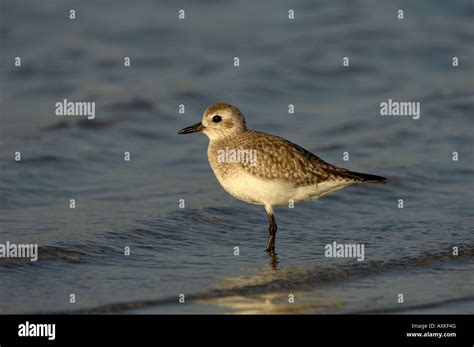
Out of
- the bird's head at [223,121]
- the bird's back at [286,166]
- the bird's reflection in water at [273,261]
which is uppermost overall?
the bird's head at [223,121]

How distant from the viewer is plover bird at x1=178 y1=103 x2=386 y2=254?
1148cm

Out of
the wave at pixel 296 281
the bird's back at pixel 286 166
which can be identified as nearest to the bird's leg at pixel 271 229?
the bird's back at pixel 286 166

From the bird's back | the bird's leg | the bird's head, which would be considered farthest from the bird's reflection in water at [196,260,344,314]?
the bird's head

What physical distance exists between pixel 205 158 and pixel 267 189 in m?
4.39

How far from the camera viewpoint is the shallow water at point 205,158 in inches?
410

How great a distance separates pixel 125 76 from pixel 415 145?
6290 mm

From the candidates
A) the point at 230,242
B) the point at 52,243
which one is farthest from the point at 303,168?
the point at 52,243

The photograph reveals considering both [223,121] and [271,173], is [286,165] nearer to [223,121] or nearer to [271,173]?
[271,173]

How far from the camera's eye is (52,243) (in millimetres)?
11508

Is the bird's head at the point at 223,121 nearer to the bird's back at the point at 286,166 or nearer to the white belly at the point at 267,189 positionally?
the bird's back at the point at 286,166

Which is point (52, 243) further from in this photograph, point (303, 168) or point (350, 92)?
point (350, 92)

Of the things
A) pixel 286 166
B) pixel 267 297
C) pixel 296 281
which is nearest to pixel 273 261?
pixel 296 281

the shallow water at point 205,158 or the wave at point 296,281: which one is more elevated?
the shallow water at point 205,158

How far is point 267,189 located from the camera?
→ 11492 mm
